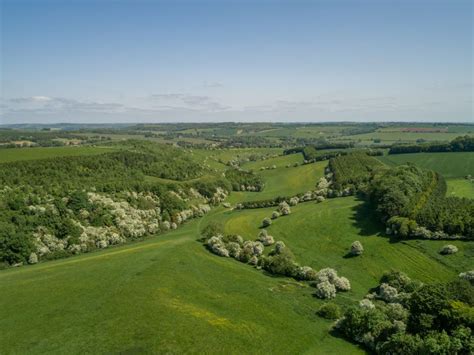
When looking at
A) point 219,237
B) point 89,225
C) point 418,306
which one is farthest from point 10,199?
point 418,306

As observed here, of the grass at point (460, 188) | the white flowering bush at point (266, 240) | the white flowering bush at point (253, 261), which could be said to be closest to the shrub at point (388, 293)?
the white flowering bush at point (253, 261)

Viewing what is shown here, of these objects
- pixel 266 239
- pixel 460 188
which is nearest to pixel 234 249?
pixel 266 239

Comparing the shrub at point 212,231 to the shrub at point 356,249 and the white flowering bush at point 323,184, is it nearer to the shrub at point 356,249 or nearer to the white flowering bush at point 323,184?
the shrub at point 356,249

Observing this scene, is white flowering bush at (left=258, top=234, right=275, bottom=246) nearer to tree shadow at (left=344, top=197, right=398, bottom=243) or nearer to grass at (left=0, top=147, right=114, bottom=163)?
tree shadow at (left=344, top=197, right=398, bottom=243)

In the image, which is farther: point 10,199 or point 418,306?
point 10,199

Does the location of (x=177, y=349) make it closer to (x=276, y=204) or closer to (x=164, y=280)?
(x=164, y=280)

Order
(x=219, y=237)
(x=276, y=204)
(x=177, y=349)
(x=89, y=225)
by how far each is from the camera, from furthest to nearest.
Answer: (x=276, y=204), (x=89, y=225), (x=219, y=237), (x=177, y=349)

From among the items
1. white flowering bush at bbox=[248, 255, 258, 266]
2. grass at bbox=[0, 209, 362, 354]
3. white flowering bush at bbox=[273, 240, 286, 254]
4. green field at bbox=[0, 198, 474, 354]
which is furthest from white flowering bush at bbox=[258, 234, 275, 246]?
grass at bbox=[0, 209, 362, 354]
